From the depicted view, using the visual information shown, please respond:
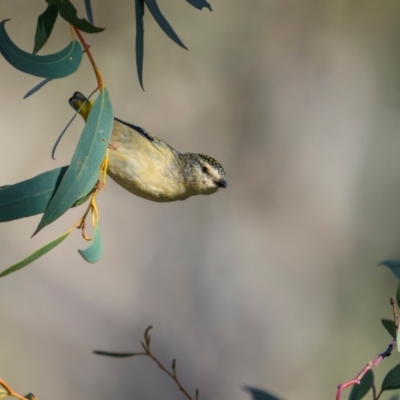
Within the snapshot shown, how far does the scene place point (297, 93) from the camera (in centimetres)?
464

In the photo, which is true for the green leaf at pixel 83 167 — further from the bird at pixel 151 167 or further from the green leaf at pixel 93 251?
the bird at pixel 151 167

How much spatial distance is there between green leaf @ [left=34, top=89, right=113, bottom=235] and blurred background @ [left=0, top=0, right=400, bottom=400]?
2.62 m

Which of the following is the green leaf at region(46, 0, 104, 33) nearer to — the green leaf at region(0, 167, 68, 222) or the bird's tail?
the green leaf at region(0, 167, 68, 222)

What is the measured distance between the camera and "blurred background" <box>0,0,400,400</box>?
3.94 meters

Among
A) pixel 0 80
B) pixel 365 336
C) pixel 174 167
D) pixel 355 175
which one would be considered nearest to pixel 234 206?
pixel 355 175

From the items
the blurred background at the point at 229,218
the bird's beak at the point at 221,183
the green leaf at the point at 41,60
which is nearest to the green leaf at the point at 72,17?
the green leaf at the point at 41,60

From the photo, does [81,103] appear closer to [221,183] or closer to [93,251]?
[221,183]

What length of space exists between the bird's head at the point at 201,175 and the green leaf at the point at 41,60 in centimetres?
81

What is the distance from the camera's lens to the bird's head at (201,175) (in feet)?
6.86

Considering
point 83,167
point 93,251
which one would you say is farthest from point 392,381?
point 83,167

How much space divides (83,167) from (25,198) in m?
0.14

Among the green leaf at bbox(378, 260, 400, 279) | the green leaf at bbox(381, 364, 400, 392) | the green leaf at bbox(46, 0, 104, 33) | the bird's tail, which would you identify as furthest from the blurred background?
the green leaf at bbox(46, 0, 104, 33)

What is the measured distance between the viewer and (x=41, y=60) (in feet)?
4.30

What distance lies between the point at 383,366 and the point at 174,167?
114 inches
